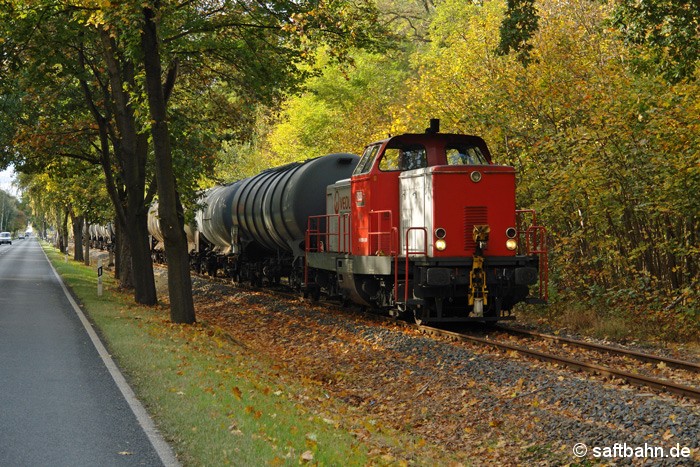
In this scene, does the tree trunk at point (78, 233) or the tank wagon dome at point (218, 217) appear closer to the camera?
the tank wagon dome at point (218, 217)

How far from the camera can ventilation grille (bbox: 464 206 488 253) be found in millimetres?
14688

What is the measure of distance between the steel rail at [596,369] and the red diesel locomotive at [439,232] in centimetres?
111

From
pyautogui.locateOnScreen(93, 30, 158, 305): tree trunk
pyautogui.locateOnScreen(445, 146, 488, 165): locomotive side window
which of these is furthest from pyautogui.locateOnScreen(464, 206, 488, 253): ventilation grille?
pyautogui.locateOnScreen(93, 30, 158, 305): tree trunk

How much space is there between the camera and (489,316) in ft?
50.7

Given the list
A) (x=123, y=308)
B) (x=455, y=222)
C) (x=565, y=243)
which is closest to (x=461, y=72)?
(x=565, y=243)

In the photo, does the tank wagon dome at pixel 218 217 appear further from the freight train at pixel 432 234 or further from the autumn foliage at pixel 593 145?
the freight train at pixel 432 234

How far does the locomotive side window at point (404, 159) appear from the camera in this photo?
15492 millimetres

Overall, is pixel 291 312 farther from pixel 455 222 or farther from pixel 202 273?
pixel 202 273

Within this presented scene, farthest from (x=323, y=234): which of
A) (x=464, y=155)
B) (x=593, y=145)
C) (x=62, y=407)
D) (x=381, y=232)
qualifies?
(x=62, y=407)

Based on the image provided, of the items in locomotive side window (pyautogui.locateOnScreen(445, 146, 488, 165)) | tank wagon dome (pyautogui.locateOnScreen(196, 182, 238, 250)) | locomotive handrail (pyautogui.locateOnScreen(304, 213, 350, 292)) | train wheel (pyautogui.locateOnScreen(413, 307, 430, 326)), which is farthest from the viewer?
tank wagon dome (pyautogui.locateOnScreen(196, 182, 238, 250))

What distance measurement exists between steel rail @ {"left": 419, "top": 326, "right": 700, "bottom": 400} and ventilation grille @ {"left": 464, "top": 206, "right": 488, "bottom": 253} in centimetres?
161

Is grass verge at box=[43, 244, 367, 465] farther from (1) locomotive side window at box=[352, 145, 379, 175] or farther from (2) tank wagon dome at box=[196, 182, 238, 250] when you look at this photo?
(2) tank wagon dome at box=[196, 182, 238, 250]

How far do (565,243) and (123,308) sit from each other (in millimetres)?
11160

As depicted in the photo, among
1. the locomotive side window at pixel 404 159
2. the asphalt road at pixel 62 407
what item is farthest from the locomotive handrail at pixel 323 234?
the asphalt road at pixel 62 407
